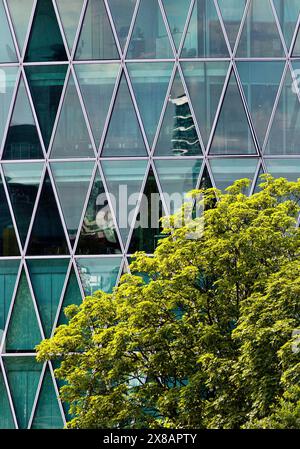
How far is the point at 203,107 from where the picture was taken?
37.8 metres

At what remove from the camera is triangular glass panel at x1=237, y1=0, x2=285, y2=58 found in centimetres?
3788

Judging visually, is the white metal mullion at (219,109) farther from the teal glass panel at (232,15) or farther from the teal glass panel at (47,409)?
the teal glass panel at (47,409)

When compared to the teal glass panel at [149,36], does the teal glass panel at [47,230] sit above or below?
below

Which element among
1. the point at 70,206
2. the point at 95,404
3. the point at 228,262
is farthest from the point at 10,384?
the point at 228,262

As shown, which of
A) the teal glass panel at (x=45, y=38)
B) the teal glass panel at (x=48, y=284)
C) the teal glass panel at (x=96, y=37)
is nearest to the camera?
the teal glass panel at (x=48, y=284)

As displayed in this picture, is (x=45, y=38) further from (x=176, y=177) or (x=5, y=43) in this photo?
(x=176, y=177)

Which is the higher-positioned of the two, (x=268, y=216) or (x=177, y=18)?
(x=177, y=18)

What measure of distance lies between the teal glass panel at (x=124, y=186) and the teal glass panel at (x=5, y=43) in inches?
185

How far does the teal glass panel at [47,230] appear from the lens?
37.7 m

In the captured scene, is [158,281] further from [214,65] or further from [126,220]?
[214,65]

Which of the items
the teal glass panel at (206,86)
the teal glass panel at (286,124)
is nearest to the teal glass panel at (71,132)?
the teal glass panel at (206,86)

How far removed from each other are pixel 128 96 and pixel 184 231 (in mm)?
9097

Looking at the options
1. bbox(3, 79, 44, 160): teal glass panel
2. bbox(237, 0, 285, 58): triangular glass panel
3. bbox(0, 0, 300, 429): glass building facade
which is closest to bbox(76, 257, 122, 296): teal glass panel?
bbox(0, 0, 300, 429): glass building facade

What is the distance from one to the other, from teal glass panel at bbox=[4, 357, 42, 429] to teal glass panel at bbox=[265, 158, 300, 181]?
9750 mm
